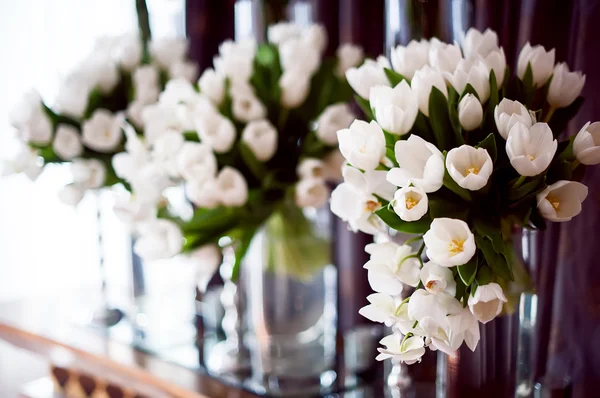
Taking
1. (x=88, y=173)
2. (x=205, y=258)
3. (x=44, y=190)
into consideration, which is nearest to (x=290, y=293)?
(x=205, y=258)

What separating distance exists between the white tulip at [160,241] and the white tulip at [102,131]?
0.20 metres

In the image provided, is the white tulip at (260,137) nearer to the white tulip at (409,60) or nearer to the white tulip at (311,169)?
the white tulip at (311,169)

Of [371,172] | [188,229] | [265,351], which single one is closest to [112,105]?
[188,229]

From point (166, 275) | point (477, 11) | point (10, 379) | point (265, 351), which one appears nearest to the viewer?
point (477, 11)

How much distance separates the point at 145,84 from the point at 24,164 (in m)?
0.22

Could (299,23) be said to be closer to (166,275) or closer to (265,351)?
(265,351)

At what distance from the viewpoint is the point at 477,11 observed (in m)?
→ 0.68

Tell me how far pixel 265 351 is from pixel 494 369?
367 mm

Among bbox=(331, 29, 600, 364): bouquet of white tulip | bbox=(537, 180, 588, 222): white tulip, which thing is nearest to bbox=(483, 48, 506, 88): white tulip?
bbox=(331, 29, 600, 364): bouquet of white tulip

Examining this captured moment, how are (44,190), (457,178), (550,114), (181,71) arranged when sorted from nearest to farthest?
(457,178), (550,114), (181,71), (44,190)

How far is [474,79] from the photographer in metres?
0.48

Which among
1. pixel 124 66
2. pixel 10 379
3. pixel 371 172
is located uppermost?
pixel 124 66

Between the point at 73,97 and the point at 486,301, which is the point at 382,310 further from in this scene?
the point at 73,97

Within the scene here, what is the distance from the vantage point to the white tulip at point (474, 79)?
0.48 m
